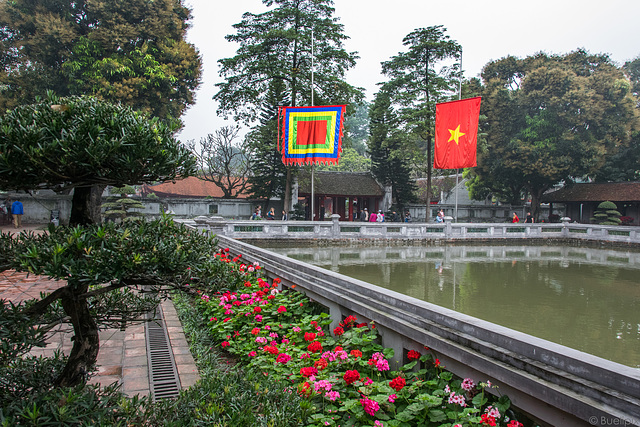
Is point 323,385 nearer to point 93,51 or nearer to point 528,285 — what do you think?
point 528,285

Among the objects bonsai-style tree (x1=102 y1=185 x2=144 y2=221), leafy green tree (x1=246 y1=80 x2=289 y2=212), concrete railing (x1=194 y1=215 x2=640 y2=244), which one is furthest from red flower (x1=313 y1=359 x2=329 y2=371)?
leafy green tree (x1=246 y1=80 x2=289 y2=212)

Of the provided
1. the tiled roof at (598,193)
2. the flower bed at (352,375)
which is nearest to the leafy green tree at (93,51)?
the flower bed at (352,375)

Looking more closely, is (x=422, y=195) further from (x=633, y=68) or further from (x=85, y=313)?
(x=85, y=313)

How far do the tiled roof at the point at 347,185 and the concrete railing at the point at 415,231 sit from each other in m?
8.20

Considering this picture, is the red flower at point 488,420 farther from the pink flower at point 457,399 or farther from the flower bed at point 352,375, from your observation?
the pink flower at point 457,399

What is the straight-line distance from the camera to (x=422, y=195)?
1432 inches

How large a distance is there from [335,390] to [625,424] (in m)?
1.75

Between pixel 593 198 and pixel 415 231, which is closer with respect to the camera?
pixel 415 231

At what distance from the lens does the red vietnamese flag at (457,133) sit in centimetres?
1609

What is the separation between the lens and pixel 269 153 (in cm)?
2642

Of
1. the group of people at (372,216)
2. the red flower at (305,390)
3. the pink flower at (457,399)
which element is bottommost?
the red flower at (305,390)

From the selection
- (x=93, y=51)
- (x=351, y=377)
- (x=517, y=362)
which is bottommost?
(x=351, y=377)

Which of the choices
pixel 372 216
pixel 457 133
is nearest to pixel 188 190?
pixel 372 216

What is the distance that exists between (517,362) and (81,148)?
274 cm
